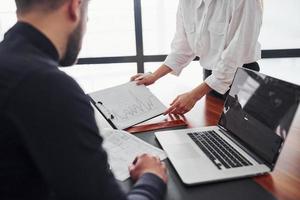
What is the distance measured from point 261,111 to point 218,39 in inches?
24.3

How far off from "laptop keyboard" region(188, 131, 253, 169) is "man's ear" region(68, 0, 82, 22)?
57cm

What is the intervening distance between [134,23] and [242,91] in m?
2.33

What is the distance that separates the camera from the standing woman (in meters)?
1.32

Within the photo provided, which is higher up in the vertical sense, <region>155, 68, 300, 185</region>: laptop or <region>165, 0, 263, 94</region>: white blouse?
<region>165, 0, 263, 94</region>: white blouse

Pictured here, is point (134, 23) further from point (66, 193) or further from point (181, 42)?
point (66, 193)

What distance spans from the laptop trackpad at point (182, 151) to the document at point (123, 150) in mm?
32

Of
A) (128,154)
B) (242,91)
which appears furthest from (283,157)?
(128,154)

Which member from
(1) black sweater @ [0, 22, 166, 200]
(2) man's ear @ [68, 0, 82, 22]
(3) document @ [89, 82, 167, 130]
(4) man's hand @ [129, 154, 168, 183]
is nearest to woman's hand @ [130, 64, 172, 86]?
(3) document @ [89, 82, 167, 130]

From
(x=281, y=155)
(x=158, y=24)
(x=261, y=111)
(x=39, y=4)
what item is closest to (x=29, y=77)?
(x=39, y=4)

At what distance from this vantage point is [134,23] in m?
3.19

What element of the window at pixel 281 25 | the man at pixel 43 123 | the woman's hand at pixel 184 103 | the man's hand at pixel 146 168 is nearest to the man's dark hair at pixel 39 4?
the man at pixel 43 123

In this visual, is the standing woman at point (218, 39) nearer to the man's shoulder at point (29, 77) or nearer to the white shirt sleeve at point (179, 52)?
the white shirt sleeve at point (179, 52)

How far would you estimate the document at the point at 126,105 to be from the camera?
125 cm

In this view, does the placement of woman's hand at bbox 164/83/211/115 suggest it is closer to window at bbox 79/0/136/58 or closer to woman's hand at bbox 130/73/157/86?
woman's hand at bbox 130/73/157/86
